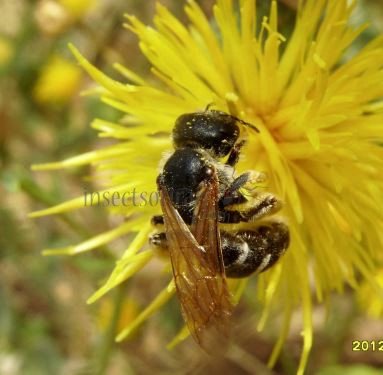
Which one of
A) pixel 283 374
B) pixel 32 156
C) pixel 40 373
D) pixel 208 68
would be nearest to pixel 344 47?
pixel 208 68

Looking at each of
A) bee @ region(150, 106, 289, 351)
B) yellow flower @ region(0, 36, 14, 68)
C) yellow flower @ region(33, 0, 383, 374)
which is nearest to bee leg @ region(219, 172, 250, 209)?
bee @ region(150, 106, 289, 351)

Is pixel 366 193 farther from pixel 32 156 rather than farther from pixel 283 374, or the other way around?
pixel 32 156

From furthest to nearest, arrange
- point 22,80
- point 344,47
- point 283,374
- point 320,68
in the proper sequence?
point 22,80 < point 283,374 < point 344,47 < point 320,68

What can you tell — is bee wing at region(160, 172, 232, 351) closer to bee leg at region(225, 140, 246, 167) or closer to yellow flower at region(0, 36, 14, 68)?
bee leg at region(225, 140, 246, 167)

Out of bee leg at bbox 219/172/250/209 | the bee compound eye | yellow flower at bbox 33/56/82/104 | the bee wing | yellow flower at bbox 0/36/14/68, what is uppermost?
yellow flower at bbox 0/36/14/68

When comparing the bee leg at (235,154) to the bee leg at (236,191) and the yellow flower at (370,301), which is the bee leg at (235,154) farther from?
the yellow flower at (370,301)
